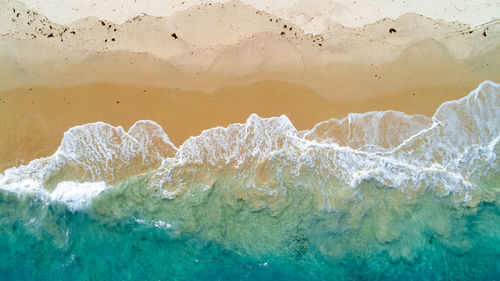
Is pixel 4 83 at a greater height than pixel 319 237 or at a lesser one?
greater

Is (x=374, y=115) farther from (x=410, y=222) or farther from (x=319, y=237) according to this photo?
(x=319, y=237)

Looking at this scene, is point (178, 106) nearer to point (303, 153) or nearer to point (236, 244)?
point (303, 153)

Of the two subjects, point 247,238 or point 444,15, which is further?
point 444,15

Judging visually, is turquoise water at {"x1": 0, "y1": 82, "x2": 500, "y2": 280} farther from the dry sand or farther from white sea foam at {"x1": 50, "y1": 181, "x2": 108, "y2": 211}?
the dry sand

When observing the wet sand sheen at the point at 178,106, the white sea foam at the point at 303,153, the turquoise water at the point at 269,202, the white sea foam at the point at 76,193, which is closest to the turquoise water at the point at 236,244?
the turquoise water at the point at 269,202

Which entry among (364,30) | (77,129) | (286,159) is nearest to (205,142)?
(286,159)

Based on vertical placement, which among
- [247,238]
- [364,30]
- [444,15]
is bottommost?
[247,238]

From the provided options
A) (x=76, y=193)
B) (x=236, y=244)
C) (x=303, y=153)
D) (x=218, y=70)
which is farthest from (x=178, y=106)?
(x=236, y=244)
